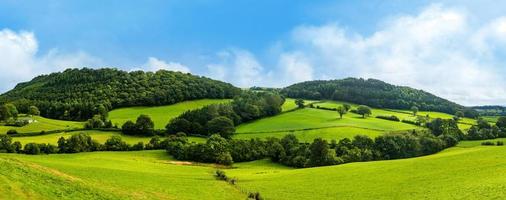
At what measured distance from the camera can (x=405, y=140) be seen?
130625 mm

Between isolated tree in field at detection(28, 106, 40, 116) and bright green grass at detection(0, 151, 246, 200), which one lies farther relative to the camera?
isolated tree in field at detection(28, 106, 40, 116)

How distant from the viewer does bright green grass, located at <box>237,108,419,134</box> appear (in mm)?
166500

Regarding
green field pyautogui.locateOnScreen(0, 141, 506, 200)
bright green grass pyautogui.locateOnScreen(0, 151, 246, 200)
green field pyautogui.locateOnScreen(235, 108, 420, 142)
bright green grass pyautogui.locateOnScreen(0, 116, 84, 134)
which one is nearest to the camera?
bright green grass pyautogui.locateOnScreen(0, 151, 246, 200)

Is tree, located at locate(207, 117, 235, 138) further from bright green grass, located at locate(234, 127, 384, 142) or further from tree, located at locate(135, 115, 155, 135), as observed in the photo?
tree, located at locate(135, 115, 155, 135)

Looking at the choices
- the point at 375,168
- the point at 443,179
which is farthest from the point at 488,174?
the point at 375,168

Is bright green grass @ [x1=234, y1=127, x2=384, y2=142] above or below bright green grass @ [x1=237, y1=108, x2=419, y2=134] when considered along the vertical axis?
below

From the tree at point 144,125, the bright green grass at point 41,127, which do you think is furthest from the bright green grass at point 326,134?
the bright green grass at point 41,127

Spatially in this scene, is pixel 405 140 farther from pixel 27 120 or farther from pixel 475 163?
pixel 27 120

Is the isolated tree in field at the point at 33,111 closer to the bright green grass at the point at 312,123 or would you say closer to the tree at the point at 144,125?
the tree at the point at 144,125

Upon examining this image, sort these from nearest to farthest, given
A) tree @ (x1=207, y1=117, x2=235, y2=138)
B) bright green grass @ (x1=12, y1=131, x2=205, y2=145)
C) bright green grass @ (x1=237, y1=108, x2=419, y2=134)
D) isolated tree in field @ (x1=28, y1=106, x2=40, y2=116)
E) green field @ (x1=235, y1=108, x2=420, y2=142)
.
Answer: bright green grass @ (x1=12, y1=131, x2=205, y2=145) < green field @ (x1=235, y1=108, x2=420, y2=142) < tree @ (x1=207, y1=117, x2=235, y2=138) < bright green grass @ (x1=237, y1=108, x2=419, y2=134) < isolated tree in field @ (x1=28, y1=106, x2=40, y2=116)

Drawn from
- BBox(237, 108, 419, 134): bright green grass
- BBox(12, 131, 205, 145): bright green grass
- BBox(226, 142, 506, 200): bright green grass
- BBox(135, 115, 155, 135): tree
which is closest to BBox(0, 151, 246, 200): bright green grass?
BBox(226, 142, 506, 200): bright green grass

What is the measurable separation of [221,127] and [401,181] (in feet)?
311

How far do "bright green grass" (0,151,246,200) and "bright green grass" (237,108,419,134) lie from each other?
6457 centimetres

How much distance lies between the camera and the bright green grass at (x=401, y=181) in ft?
192
